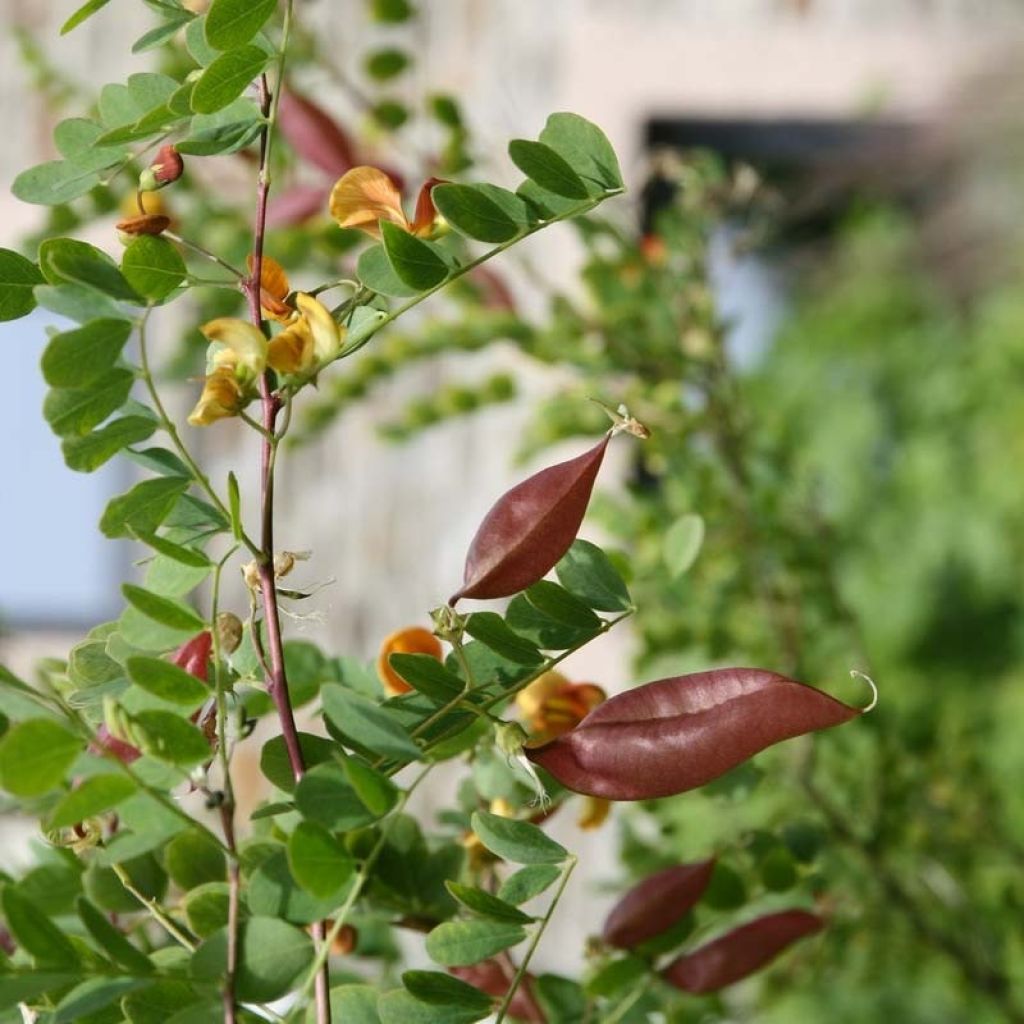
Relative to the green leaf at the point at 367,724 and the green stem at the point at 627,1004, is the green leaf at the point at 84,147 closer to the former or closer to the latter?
the green leaf at the point at 367,724

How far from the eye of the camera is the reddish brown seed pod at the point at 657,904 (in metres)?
0.48

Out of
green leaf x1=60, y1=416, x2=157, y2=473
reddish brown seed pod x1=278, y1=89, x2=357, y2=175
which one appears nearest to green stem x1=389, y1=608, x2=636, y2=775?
green leaf x1=60, y1=416, x2=157, y2=473

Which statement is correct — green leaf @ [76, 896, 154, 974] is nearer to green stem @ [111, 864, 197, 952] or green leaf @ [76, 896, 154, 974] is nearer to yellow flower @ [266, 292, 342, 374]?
green stem @ [111, 864, 197, 952]

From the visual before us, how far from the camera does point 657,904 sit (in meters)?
0.48

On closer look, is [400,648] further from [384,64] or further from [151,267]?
[384,64]

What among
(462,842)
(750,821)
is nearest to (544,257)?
(750,821)

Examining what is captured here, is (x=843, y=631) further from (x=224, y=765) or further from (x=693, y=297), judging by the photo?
(x=224, y=765)

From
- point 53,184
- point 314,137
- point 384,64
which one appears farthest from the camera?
point 384,64

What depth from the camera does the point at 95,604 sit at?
292 cm

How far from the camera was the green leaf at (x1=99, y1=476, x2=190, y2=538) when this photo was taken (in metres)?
0.38

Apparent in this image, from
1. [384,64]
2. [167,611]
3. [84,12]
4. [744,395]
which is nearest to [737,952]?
[167,611]

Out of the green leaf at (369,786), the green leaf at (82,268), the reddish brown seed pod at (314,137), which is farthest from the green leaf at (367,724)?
the reddish brown seed pod at (314,137)

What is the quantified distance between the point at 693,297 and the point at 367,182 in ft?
1.96

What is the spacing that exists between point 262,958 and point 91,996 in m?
0.04
